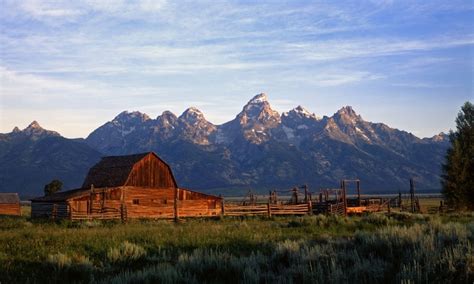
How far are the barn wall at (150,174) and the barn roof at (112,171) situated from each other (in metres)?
0.50

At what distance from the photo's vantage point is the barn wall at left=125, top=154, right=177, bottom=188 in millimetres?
48688

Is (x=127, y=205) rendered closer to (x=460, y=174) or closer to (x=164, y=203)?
(x=164, y=203)

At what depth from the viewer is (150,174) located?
165ft

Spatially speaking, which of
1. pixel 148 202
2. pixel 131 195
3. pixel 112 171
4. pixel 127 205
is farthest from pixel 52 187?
pixel 127 205

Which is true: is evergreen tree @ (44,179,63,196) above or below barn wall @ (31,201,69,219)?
above

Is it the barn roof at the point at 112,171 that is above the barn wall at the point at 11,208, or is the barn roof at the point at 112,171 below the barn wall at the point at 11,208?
above

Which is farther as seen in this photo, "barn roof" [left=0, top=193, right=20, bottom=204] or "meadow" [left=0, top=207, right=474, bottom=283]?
"barn roof" [left=0, top=193, right=20, bottom=204]

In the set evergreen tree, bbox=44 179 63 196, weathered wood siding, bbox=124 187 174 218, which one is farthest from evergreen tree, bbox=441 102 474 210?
evergreen tree, bbox=44 179 63 196

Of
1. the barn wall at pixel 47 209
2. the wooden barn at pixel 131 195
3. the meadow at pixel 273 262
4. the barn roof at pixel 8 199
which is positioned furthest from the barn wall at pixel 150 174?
the meadow at pixel 273 262

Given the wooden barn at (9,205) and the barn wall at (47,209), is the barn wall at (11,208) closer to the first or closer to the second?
the wooden barn at (9,205)

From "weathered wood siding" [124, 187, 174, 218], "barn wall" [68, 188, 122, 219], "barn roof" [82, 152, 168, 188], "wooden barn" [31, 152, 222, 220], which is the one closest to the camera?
"barn wall" [68, 188, 122, 219]

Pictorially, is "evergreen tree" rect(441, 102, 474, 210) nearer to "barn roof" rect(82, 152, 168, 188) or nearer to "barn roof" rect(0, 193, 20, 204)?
"barn roof" rect(82, 152, 168, 188)

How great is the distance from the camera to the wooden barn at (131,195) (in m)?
41.9

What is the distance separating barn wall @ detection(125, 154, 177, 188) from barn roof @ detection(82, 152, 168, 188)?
19.6 inches
